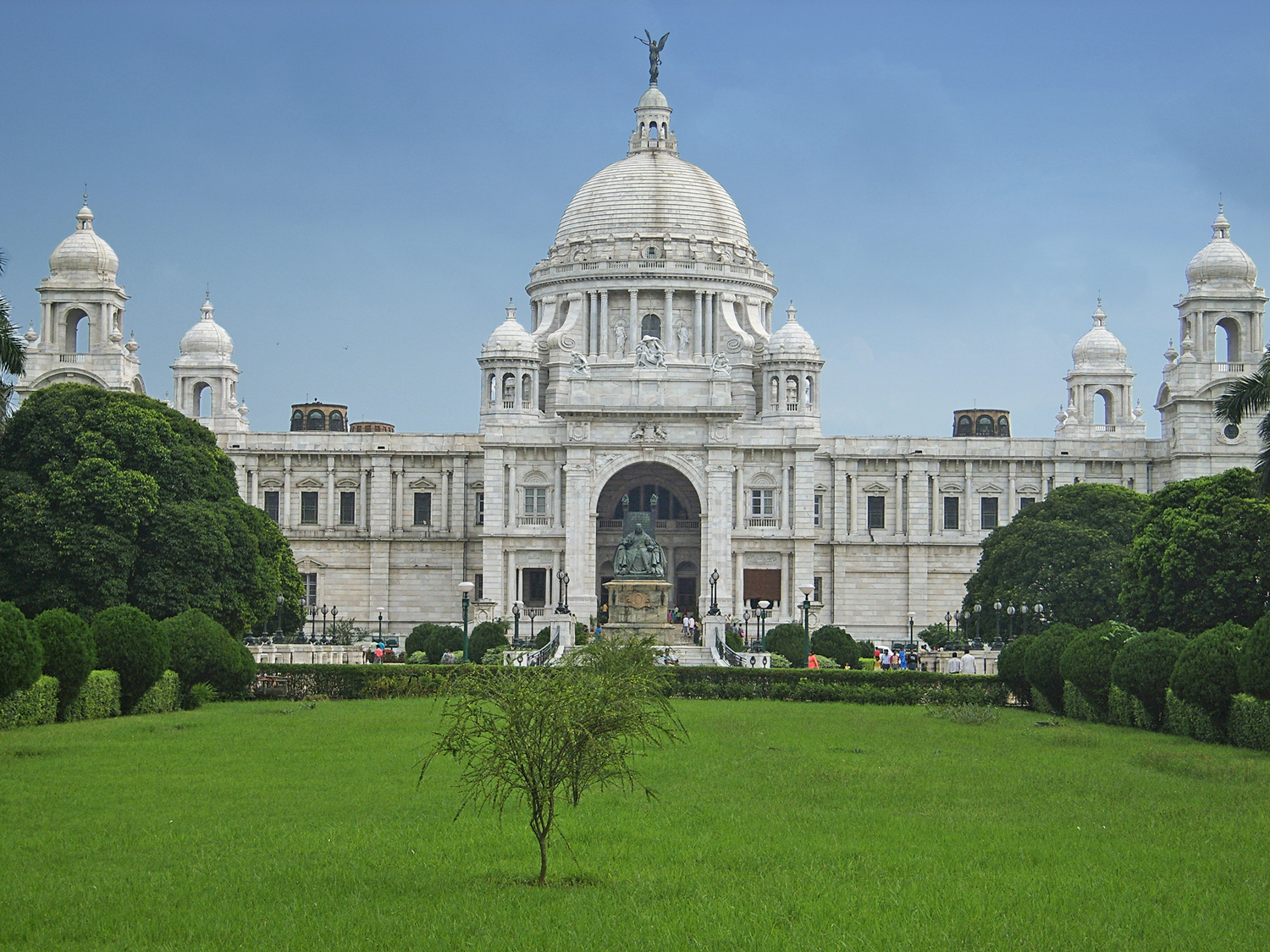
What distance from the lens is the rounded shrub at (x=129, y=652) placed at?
1483 inches

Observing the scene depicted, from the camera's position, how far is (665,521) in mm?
82938

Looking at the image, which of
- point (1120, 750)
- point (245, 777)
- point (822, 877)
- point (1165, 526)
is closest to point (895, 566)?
point (1165, 526)

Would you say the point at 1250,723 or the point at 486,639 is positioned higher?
the point at 486,639

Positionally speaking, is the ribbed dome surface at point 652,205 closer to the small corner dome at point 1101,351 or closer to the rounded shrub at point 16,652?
the small corner dome at point 1101,351

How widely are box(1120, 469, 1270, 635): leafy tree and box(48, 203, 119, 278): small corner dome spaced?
47863mm

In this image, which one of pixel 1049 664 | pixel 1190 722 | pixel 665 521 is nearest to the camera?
pixel 1190 722

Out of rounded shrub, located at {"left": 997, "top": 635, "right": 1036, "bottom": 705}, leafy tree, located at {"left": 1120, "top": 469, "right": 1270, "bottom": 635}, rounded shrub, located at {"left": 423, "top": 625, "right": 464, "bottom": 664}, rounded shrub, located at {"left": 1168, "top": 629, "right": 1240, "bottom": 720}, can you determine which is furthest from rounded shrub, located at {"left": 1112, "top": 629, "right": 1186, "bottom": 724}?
rounded shrub, located at {"left": 423, "top": 625, "right": 464, "bottom": 664}

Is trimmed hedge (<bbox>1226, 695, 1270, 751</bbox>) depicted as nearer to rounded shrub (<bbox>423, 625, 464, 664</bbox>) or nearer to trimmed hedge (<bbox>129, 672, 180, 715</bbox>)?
trimmed hedge (<bbox>129, 672, 180, 715</bbox>)

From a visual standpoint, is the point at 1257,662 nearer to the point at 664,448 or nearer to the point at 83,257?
the point at 664,448

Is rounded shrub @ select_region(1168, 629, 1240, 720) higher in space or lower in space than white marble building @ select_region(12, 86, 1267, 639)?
lower

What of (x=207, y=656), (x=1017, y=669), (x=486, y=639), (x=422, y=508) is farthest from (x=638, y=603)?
(x=422, y=508)

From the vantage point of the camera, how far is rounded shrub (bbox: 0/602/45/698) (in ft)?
102

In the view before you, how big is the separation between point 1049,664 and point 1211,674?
29.6 ft

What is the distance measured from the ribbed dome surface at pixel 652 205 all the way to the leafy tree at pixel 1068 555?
30788mm
